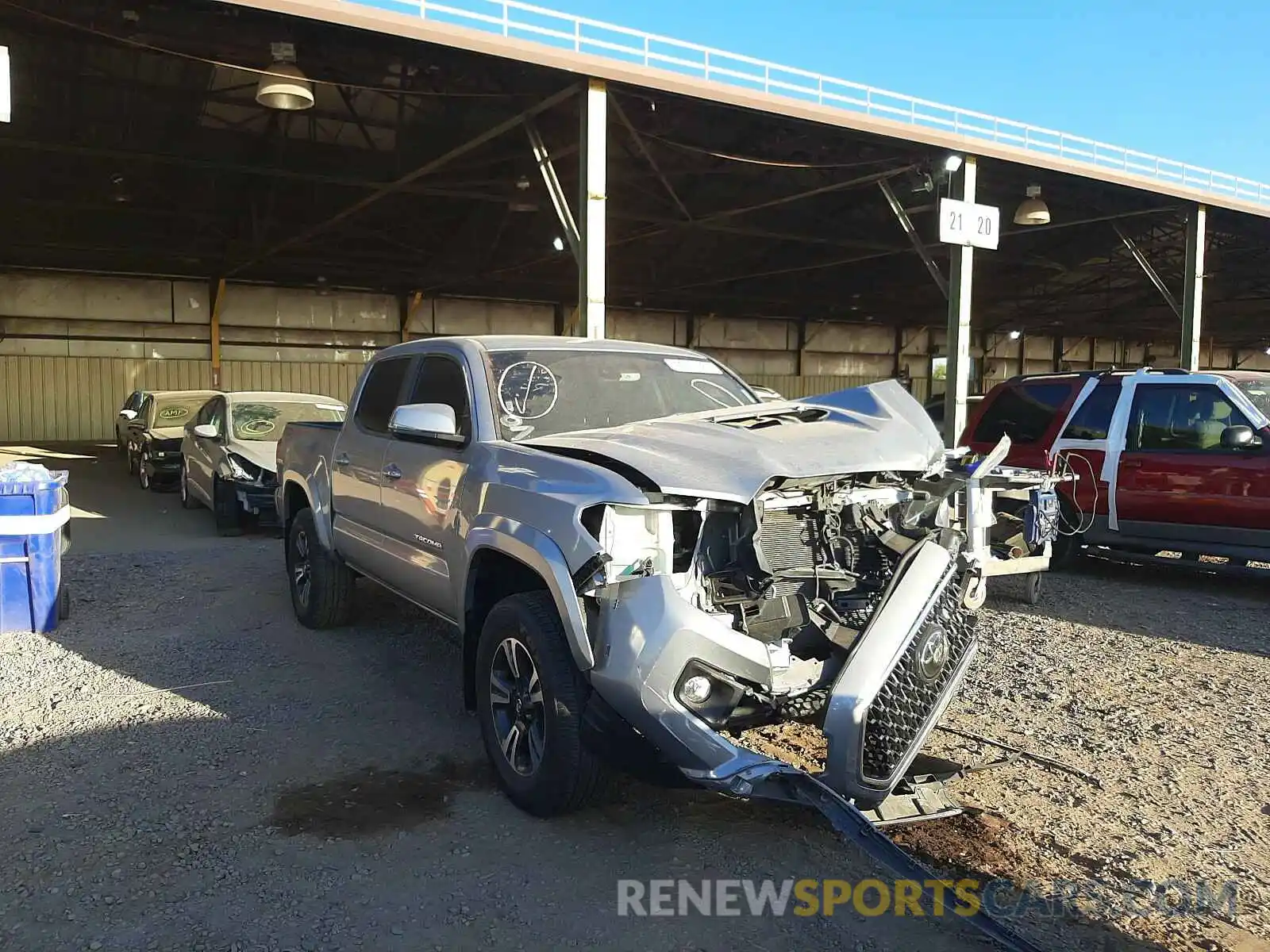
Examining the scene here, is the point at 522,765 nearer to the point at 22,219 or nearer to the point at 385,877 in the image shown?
the point at 385,877

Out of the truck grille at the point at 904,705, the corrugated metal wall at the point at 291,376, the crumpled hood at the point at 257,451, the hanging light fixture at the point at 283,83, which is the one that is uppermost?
the hanging light fixture at the point at 283,83

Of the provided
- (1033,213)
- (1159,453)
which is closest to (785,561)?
(1159,453)

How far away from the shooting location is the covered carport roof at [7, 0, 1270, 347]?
1270 cm

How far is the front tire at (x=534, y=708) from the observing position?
3.23m

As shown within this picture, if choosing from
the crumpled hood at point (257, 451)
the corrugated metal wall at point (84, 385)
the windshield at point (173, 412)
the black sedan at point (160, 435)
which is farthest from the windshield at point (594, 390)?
the corrugated metal wall at point (84, 385)

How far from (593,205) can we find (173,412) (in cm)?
814

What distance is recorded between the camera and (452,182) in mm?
17531

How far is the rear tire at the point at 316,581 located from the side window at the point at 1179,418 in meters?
6.57

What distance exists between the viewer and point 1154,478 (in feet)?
24.7

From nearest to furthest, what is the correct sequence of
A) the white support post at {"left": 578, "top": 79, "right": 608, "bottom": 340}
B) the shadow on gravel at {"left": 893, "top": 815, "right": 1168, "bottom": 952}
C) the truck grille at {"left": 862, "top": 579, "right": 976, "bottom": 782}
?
the shadow on gravel at {"left": 893, "top": 815, "right": 1168, "bottom": 952}
the truck grille at {"left": 862, "top": 579, "right": 976, "bottom": 782}
the white support post at {"left": 578, "top": 79, "right": 608, "bottom": 340}

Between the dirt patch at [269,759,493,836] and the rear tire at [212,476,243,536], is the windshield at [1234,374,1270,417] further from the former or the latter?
the rear tire at [212,476,243,536]

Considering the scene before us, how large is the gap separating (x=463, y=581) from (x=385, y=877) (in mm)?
1278

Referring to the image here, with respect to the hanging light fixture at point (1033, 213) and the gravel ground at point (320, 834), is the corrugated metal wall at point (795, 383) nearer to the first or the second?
the hanging light fixture at point (1033, 213)

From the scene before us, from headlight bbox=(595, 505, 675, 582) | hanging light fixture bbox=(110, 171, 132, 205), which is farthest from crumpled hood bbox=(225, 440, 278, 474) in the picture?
hanging light fixture bbox=(110, 171, 132, 205)
